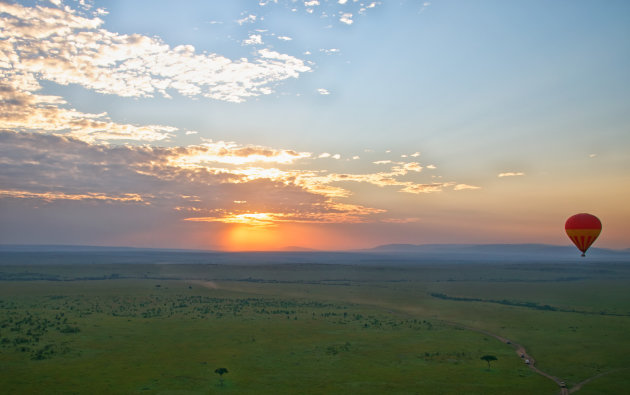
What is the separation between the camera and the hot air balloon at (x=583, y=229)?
59188 millimetres

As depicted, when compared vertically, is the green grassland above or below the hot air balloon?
below

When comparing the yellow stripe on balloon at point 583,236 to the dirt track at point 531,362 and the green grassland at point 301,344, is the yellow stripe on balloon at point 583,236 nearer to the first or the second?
the green grassland at point 301,344

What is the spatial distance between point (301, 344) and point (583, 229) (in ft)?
134

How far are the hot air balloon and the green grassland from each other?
424 inches

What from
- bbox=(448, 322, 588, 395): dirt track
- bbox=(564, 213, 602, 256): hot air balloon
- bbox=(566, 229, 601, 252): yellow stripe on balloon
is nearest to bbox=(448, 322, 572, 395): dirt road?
bbox=(448, 322, 588, 395): dirt track

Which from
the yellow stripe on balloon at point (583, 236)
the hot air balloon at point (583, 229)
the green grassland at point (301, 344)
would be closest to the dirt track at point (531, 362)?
the green grassland at point (301, 344)

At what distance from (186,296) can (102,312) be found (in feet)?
73.4

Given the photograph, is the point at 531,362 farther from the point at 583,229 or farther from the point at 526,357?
the point at 583,229

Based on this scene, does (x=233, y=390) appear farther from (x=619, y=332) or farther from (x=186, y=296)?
(x=186, y=296)

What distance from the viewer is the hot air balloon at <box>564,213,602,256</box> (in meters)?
59.2

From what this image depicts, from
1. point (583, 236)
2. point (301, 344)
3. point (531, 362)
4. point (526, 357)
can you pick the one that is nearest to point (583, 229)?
point (583, 236)

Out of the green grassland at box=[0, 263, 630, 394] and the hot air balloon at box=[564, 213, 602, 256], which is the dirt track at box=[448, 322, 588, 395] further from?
the hot air balloon at box=[564, 213, 602, 256]

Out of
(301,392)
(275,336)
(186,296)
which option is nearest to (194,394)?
(301,392)

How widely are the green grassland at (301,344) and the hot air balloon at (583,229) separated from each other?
35.3 feet
